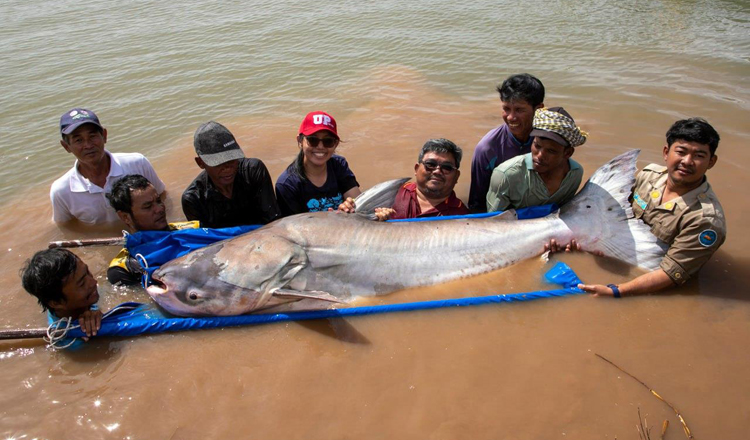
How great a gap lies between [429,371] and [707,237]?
6.74 feet

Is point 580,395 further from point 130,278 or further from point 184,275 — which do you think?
point 130,278

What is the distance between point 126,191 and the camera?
11.6 feet

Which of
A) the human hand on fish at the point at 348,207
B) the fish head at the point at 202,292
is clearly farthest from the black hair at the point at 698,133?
the fish head at the point at 202,292

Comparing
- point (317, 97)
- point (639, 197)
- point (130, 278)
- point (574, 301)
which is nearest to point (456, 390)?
point (574, 301)

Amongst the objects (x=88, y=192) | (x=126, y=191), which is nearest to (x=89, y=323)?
(x=126, y=191)

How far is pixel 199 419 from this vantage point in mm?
2650

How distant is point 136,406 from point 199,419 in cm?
41

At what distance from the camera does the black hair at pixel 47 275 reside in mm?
2854

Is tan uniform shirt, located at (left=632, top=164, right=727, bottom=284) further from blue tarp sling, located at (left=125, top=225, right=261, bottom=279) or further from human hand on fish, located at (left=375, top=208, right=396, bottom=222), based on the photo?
blue tarp sling, located at (left=125, top=225, right=261, bottom=279)

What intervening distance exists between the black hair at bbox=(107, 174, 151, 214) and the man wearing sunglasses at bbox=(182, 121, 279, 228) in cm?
37

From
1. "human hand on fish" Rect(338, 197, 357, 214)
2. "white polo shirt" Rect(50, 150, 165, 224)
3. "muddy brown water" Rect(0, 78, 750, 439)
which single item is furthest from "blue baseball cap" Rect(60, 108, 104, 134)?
"human hand on fish" Rect(338, 197, 357, 214)

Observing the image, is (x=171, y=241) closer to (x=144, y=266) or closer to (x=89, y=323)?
(x=144, y=266)

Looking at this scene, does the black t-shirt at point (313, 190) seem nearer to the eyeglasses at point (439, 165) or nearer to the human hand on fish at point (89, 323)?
the eyeglasses at point (439, 165)

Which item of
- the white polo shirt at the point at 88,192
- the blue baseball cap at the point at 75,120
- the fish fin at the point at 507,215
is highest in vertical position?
the blue baseball cap at the point at 75,120
